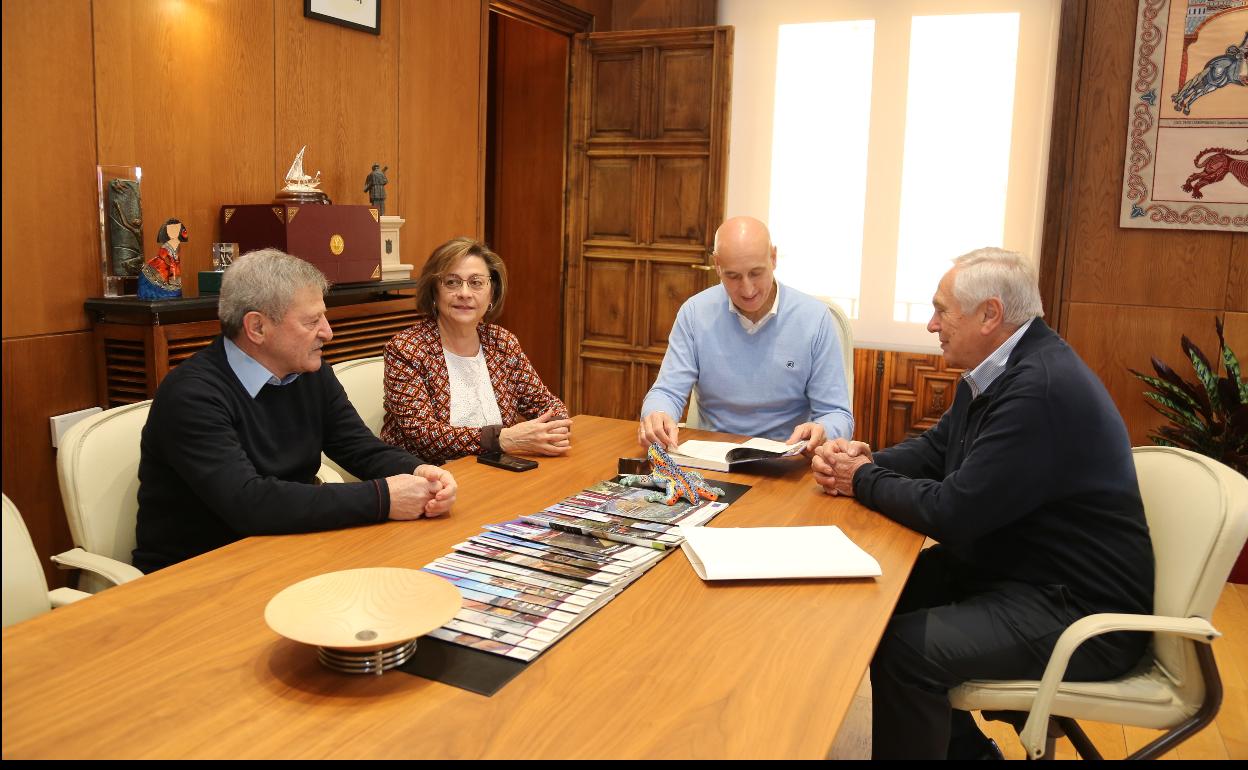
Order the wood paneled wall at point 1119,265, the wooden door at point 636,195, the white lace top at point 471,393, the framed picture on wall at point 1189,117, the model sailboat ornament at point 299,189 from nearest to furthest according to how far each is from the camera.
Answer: the white lace top at point 471,393
the model sailboat ornament at point 299,189
the framed picture on wall at point 1189,117
the wood paneled wall at point 1119,265
the wooden door at point 636,195

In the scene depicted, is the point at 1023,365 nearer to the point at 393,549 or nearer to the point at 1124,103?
the point at 393,549

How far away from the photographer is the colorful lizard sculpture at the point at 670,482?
7.06ft

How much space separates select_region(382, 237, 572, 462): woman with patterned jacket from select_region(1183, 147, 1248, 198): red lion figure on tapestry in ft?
11.0

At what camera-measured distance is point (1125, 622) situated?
1.72m

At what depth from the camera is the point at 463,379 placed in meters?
2.78

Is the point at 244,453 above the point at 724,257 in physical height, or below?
below

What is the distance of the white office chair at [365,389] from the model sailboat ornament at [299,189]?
92 cm

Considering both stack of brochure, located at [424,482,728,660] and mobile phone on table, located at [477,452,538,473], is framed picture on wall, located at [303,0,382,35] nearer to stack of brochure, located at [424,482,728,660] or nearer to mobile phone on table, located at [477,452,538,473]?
mobile phone on table, located at [477,452,538,473]

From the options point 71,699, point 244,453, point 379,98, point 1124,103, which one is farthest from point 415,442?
point 1124,103

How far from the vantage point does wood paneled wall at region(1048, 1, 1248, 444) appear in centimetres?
454

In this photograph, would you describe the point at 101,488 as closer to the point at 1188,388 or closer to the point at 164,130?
the point at 164,130

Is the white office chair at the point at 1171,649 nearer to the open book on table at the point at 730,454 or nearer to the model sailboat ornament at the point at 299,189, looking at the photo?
the open book on table at the point at 730,454

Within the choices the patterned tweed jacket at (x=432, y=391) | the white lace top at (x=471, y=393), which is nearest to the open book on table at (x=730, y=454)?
the patterned tweed jacket at (x=432, y=391)

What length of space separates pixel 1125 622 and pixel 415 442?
66.8 inches
